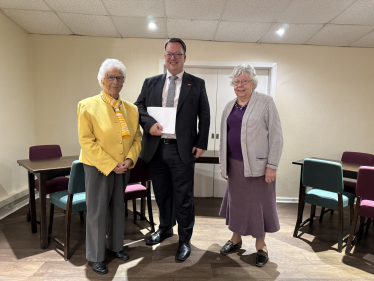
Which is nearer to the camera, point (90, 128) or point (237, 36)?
point (90, 128)

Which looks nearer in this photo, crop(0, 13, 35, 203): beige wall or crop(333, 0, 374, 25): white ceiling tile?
crop(333, 0, 374, 25): white ceiling tile

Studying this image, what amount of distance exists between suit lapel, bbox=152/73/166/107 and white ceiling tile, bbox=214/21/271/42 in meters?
1.57

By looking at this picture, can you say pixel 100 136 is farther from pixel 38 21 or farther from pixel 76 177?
pixel 38 21

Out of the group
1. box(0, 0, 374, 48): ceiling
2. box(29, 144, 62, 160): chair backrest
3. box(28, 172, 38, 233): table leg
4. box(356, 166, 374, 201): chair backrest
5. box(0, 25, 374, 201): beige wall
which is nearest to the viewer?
box(356, 166, 374, 201): chair backrest

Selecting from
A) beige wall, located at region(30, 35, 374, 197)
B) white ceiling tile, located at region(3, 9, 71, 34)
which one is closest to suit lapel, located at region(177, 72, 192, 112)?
beige wall, located at region(30, 35, 374, 197)

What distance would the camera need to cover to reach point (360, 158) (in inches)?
122

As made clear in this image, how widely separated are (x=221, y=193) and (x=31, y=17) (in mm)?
3697

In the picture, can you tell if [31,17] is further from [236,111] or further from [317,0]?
[317,0]

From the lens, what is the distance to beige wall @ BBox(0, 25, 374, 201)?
141 inches

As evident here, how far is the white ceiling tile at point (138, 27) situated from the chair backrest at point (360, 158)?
3106 millimetres

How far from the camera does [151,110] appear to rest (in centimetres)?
193

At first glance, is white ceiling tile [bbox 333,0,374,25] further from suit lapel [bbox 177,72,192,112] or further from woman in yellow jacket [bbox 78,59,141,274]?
woman in yellow jacket [bbox 78,59,141,274]

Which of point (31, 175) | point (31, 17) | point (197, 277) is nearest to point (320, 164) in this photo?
point (197, 277)

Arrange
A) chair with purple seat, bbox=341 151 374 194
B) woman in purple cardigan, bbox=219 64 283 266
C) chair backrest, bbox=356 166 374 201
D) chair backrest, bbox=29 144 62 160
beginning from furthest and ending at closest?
chair with purple seat, bbox=341 151 374 194
chair backrest, bbox=29 144 62 160
chair backrest, bbox=356 166 374 201
woman in purple cardigan, bbox=219 64 283 266
